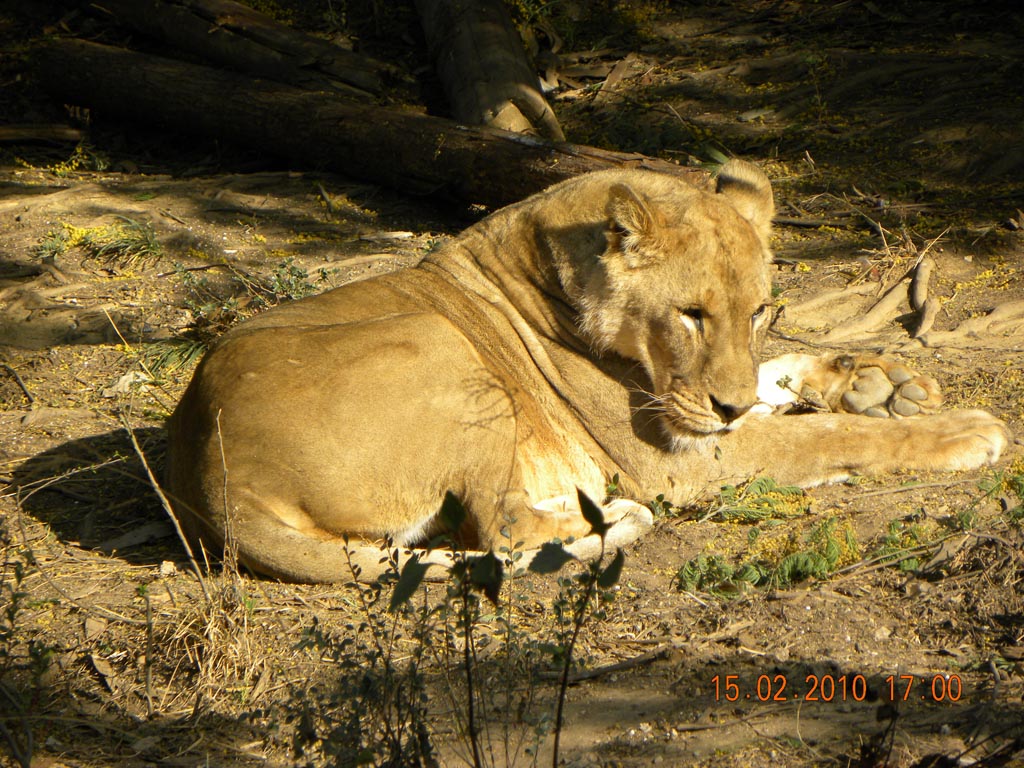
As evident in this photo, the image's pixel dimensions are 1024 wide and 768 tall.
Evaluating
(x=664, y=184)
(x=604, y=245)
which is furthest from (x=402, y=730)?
(x=664, y=184)

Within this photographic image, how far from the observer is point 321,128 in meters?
9.34

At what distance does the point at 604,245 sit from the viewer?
502 cm

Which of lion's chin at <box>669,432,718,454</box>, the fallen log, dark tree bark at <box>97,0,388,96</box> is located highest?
dark tree bark at <box>97,0,388,96</box>

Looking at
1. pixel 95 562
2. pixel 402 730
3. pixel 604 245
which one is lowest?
pixel 95 562

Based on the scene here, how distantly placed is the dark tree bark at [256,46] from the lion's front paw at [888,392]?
603cm

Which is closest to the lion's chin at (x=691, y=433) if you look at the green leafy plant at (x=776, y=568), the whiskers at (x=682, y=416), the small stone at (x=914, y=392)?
the whiskers at (x=682, y=416)

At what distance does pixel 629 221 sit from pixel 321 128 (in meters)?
5.28

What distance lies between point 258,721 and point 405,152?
20.2 ft

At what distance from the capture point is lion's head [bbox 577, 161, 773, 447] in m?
4.79

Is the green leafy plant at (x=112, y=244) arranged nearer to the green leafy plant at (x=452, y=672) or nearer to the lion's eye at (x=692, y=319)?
the green leafy plant at (x=452, y=672)

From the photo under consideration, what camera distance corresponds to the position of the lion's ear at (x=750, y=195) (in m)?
5.36

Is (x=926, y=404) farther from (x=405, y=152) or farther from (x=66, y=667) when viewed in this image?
(x=405, y=152)

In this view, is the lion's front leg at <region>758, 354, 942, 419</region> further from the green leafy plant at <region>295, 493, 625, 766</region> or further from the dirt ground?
the green leafy plant at <region>295, 493, 625, 766</region>

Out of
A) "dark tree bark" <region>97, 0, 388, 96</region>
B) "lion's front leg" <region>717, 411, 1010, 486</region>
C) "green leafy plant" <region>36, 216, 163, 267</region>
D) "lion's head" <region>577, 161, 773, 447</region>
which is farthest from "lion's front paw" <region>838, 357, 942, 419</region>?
"dark tree bark" <region>97, 0, 388, 96</region>
